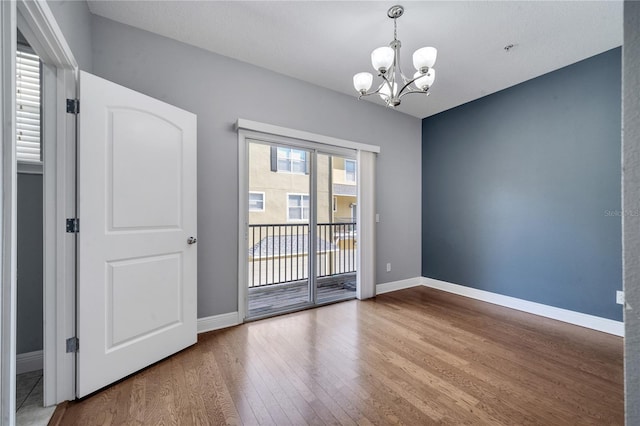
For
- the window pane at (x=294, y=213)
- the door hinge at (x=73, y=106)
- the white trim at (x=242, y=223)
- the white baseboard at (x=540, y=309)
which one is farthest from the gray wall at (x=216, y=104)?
the white baseboard at (x=540, y=309)

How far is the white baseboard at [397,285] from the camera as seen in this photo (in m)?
3.74

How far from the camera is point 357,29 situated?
222cm

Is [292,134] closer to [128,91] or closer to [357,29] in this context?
[357,29]

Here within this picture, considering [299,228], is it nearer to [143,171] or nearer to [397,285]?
[397,285]

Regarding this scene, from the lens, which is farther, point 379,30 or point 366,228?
point 366,228

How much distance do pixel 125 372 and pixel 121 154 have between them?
4.86ft

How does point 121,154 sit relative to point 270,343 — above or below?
above

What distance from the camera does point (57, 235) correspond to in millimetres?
1548

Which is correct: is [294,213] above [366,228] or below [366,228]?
above

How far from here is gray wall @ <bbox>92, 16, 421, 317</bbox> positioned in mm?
2205

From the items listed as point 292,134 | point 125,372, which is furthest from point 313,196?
point 125,372

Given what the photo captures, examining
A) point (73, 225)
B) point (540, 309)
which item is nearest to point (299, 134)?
point (73, 225)

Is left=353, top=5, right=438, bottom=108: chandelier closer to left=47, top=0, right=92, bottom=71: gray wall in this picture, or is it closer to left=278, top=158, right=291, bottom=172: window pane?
left=47, top=0, right=92, bottom=71: gray wall

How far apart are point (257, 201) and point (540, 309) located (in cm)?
438
